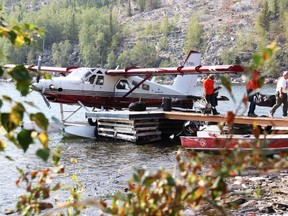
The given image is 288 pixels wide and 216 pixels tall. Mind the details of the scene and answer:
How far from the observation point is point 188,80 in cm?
2267

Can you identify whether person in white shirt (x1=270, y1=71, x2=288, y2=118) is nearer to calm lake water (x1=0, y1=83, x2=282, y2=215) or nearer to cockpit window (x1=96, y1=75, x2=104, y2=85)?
calm lake water (x1=0, y1=83, x2=282, y2=215)

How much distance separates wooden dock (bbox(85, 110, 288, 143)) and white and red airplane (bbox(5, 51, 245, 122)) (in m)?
1.21

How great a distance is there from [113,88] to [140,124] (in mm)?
3586

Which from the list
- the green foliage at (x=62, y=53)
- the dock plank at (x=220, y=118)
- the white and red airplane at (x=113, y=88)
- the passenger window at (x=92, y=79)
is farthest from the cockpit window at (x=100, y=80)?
the green foliage at (x=62, y=53)

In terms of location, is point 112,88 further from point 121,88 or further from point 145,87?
point 145,87

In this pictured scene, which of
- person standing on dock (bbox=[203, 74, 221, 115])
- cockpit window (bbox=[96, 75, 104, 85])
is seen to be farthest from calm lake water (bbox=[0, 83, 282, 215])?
cockpit window (bbox=[96, 75, 104, 85])

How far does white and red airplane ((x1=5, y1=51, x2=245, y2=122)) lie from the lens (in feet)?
59.1

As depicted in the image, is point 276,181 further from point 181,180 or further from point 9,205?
point 181,180

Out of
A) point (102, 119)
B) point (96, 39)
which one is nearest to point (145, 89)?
point (102, 119)

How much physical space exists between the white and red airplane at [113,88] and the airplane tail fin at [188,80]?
613 mm

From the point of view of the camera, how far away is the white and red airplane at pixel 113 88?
709 inches

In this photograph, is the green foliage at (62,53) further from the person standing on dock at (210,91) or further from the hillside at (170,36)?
the person standing on dock at (210,91)

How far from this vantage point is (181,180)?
197 centimetres

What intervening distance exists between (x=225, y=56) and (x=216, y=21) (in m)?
27.5
